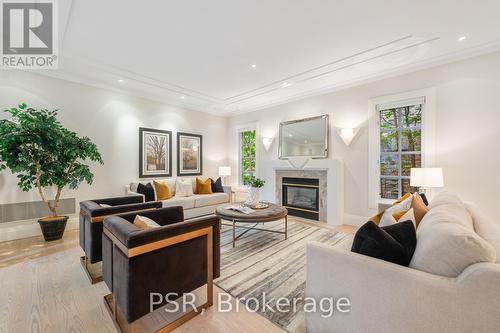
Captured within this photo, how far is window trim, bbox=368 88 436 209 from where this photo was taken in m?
3.36

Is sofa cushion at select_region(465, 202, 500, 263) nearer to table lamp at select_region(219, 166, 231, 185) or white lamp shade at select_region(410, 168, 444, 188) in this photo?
white lamp shade at select_region(410, 168, 444, 188)

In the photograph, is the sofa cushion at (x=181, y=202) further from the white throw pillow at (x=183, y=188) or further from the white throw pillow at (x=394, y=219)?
the white throw pillow at (x=394, y=219)

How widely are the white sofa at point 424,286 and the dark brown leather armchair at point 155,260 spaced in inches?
34.5

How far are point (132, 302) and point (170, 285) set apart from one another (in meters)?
0.25

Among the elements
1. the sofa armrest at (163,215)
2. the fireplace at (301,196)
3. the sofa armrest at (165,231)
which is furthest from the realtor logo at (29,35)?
the fireplace at (301,196)

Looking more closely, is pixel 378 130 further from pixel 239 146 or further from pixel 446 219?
pixel 239 146

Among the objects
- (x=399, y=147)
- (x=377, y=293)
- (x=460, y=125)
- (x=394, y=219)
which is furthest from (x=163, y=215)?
(x=460, y=125)

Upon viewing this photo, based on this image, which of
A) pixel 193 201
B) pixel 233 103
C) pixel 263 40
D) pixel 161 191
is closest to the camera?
pixel 263 40

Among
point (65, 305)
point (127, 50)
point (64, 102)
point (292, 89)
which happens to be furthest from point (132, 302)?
point (292, 89)

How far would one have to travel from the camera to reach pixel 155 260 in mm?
1447

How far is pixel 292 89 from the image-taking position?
15.1ft

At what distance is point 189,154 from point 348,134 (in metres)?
3.87

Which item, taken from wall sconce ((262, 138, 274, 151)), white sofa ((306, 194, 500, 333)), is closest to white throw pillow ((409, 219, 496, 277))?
white sofa ((306, 194, 500, 333))

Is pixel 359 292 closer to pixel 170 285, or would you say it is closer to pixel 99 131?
pixel 170 285
